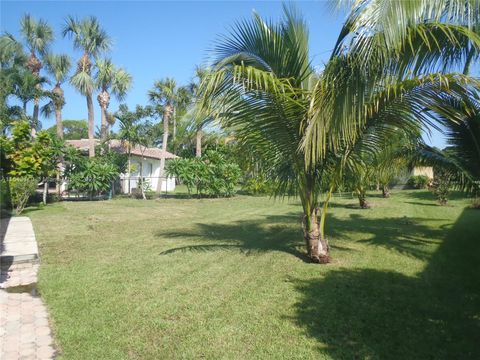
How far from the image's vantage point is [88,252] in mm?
7980

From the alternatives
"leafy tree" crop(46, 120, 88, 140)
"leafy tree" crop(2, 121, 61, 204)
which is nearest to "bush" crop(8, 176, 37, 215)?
"leafy tree" crop(2, 121, 61, 204)

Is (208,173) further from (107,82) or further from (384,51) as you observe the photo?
(384,51)

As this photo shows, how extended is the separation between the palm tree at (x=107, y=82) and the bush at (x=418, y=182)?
2195cm

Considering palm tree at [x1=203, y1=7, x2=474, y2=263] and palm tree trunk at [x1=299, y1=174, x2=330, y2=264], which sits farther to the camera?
palm tree trunk at [x1=299, y1=174, x2=330, y2=264]

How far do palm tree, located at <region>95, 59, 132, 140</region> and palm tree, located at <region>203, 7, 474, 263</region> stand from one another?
23882 millimetres

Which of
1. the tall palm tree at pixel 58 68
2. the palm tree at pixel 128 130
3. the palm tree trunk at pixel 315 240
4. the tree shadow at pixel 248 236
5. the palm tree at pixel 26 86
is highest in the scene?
the tall palm tree at pixel 58 68

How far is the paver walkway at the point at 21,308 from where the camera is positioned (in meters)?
3.72

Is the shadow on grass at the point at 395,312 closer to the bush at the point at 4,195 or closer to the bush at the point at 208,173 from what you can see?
the bush at the point at 4,195

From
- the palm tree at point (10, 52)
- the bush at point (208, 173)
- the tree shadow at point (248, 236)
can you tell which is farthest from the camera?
the palm tree at point (10, 52)

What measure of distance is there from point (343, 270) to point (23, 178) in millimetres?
13037

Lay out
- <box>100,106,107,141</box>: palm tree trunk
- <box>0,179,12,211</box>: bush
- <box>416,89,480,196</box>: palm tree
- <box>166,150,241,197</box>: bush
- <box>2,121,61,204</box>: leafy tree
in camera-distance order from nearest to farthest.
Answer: <box>416,89,480,196</box>: palm tree → <box>0,179,12,211</box>: bush → <box>2,121,61,204</box>: leafy tree → <box>166,150,241,197</box>: bush → <box>100,106,107,141</box>: palm tree trunk

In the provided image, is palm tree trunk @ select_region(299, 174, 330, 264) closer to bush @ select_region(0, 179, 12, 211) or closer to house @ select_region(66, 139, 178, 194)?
bush @ select_region(0, 179, 12, 211)

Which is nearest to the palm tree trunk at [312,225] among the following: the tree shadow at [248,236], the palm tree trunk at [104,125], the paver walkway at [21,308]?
the tree shadow at [248,236]

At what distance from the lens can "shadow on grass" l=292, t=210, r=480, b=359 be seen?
373cm
